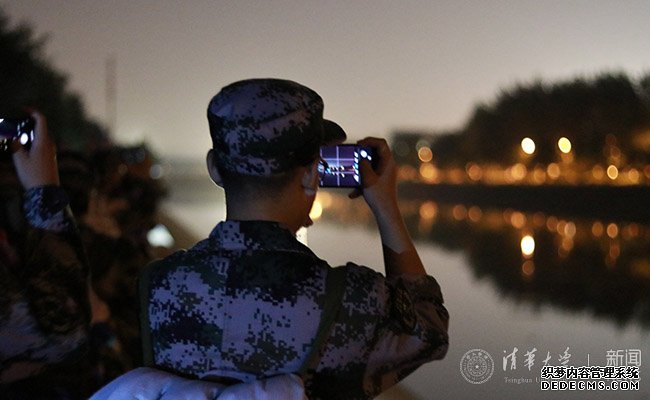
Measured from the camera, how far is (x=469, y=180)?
68.7 metres

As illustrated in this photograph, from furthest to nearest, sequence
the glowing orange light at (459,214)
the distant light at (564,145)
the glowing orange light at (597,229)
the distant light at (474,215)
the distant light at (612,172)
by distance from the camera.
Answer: the distant light at (564,145) → the distant light at (612,172) → the glowing orange light at (459,214) → the distant light at (474,215) → the glowing orange light at (597,229)

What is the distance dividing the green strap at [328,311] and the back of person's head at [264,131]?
0.67 ft

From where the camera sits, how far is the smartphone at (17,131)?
212 cm

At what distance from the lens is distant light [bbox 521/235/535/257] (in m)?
22.2

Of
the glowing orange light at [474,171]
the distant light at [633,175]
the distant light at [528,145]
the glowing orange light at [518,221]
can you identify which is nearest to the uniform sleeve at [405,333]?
the glowing orange light at [518,221]

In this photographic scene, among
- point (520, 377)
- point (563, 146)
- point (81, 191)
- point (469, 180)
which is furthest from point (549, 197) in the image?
point (81, 191)

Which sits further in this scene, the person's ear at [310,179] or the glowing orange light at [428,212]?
the glowing orange light at [428,212]

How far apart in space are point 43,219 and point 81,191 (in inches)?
73.0

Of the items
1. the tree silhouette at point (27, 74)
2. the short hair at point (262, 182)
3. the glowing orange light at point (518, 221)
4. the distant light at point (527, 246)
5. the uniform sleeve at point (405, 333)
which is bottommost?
the glowing orange light at point (518, 221)

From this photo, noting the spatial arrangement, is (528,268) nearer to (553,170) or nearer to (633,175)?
(633,175)

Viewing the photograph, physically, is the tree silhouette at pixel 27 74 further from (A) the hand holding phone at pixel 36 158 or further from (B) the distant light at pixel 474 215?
(A) the hand holding phone at pixel 36 158

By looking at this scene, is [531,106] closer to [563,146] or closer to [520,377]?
[563,146]

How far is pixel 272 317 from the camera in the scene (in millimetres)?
1801

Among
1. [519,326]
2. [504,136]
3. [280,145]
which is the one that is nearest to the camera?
[280,145]
